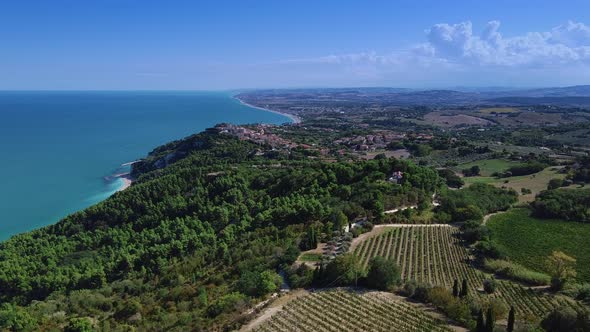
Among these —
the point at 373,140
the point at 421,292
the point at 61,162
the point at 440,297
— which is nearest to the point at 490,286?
the point at 440,297

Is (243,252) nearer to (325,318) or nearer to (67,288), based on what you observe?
(325,318)

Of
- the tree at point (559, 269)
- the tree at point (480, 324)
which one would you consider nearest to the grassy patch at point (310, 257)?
the tree at point (480, 324)

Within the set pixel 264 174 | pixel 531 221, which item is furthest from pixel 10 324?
pixel 531 221

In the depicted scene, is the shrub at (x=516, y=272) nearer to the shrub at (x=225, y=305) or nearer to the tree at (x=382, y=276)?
the tree at (x=382, y=276)

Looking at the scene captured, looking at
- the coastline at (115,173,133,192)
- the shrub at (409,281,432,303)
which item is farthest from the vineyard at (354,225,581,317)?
the coastline at (115,173,133,192)

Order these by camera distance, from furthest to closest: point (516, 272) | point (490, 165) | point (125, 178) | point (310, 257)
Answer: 1. point (125, 178)
2. point (490, 165)
3. point (310, 257)
4. point (516, 272)

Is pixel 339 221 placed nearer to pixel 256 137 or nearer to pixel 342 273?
pixel 342 273
